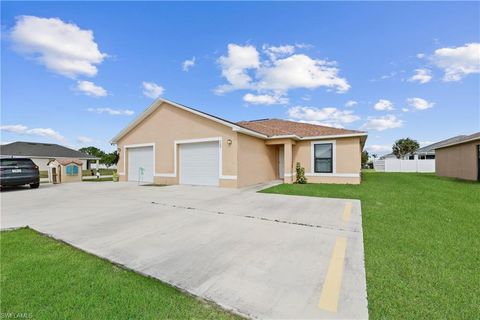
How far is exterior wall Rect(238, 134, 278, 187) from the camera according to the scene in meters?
11.5

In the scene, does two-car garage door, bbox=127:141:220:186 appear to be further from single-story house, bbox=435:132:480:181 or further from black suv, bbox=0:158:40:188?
single-story house, bbox=435:132:480:181

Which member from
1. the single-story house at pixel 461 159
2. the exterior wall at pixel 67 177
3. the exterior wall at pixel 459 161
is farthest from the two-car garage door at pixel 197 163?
the exterior wall at pixel 459 161

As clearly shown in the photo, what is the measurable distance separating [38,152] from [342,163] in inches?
1469

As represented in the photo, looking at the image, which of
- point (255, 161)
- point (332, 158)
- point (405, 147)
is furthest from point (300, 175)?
point (405, 147)

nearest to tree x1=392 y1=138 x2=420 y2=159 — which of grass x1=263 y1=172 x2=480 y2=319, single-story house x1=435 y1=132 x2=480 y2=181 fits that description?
single-story house x1=435 y1=132 x2=480 y2=181

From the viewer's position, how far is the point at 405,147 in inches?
1694

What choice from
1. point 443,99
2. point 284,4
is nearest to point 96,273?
point 284,4

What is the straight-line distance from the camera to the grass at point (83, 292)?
6.76ft

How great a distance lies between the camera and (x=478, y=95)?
13523 mm

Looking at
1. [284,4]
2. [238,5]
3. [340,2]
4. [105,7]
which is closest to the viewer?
[105,7]

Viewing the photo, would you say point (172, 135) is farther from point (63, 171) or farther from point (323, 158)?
point (323, 158)

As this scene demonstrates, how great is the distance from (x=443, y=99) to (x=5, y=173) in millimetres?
24655

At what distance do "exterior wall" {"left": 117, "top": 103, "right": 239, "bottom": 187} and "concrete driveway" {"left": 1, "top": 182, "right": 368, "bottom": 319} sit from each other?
4420 mm

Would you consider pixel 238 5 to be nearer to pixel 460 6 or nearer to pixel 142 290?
pixel 460 6
